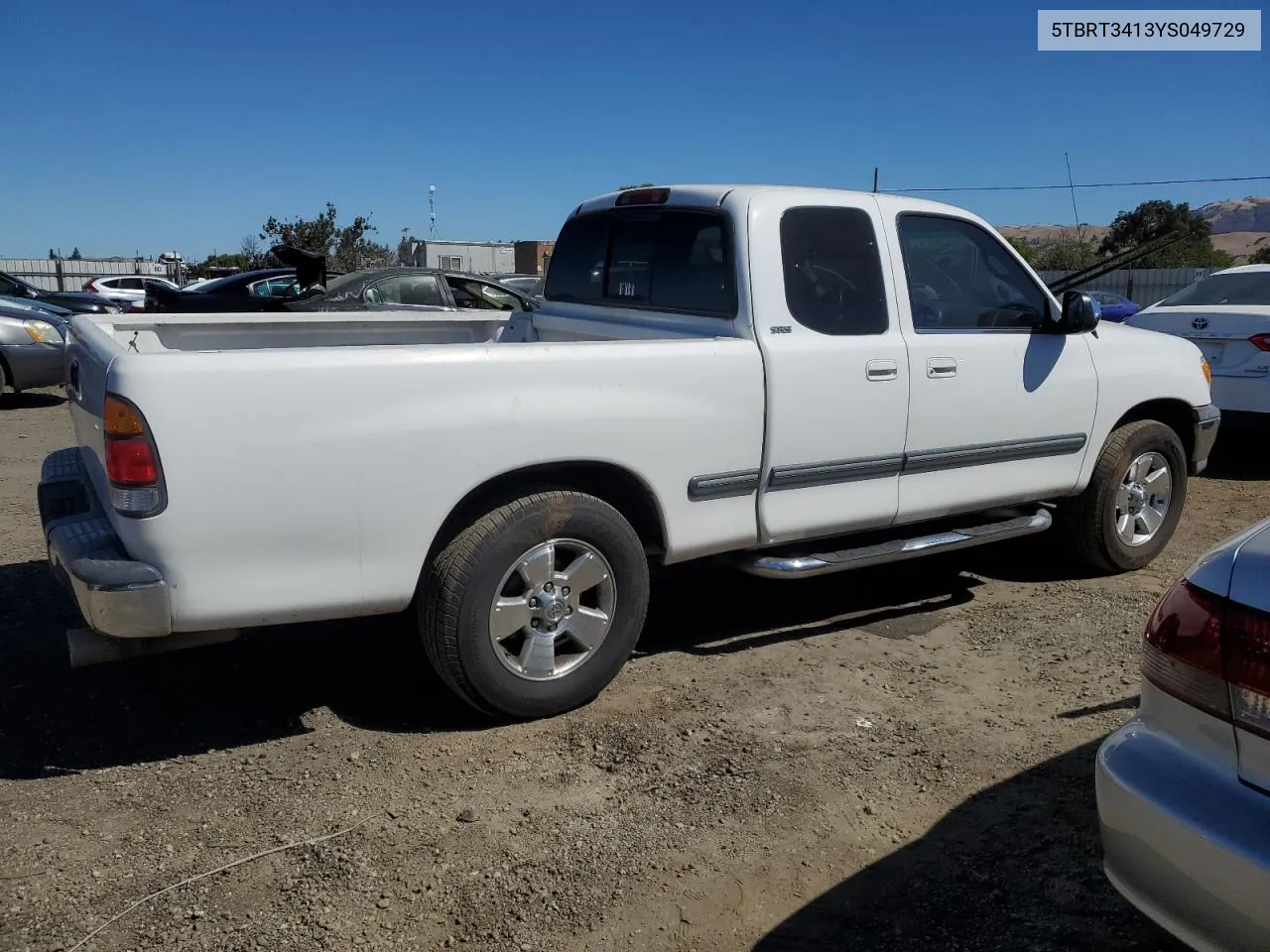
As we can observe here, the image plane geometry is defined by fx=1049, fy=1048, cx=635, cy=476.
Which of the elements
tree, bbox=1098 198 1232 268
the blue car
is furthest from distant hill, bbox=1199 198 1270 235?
the blue car

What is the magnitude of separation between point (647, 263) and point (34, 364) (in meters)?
8.93

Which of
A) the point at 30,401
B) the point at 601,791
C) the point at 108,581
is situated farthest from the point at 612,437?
the point at 30,401

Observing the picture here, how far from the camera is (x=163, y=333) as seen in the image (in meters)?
4.51

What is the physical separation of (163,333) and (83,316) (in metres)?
0.33

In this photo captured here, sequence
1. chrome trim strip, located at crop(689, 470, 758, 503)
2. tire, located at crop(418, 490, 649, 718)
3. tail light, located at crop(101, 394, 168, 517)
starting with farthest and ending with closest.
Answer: chrome trim strip, located at crop(689, 470, 758, 503), tire, located at crop(418, 490, 649, 718), tail light, located at crop(101, 394, 168, 517)

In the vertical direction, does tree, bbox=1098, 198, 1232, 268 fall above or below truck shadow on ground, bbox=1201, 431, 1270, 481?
above

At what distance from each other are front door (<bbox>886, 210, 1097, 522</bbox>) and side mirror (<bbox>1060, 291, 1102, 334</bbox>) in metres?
0.07

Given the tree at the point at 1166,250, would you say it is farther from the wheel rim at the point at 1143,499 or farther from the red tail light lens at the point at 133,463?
the red tail light lens at the point at 133,463

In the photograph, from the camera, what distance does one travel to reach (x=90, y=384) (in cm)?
346

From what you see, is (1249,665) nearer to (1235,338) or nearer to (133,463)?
(133,463)

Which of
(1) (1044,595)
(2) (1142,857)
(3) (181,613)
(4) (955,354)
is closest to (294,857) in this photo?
(3) (181,613)

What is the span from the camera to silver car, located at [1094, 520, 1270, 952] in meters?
1.93

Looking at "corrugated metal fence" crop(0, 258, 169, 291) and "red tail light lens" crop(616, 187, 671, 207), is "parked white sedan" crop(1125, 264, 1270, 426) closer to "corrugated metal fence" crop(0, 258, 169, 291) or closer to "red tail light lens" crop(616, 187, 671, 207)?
"red tail light lens" crop(616, 187, 671, 207)

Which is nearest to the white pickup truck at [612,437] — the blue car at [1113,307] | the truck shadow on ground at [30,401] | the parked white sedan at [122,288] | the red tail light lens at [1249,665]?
the red tail light lens at [1249,665]
